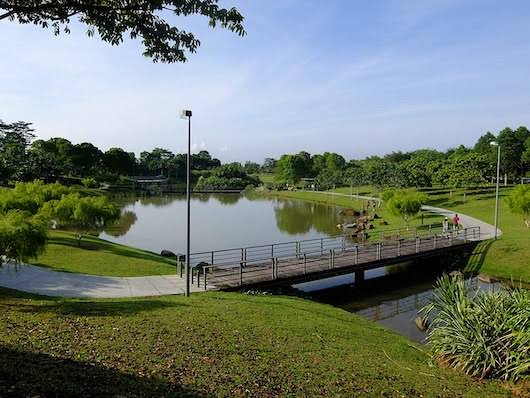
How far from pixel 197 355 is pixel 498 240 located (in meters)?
26.5

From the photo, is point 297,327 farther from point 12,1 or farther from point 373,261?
point 373,261

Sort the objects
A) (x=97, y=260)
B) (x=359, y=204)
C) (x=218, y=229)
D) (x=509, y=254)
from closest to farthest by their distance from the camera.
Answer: (x=97, y=260) < (x=509, y=254) < (x=218, y=229) < (x=359, y=204)

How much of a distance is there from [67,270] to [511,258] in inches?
943

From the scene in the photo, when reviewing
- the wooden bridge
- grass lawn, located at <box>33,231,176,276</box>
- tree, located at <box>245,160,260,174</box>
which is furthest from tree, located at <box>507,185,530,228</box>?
tree, located at <box>245,160,260,174</box>

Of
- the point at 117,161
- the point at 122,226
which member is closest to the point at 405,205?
the point at 122,226

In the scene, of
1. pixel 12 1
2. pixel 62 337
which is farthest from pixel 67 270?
pixel 12 1

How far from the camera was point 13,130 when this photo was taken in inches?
3976

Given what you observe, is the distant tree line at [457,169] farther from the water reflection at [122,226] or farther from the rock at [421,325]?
the rock at [421,325]

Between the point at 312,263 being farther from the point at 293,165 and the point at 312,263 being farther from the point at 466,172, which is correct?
the point at 293,165

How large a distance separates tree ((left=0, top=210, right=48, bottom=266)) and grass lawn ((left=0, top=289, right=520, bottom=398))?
1377 mm

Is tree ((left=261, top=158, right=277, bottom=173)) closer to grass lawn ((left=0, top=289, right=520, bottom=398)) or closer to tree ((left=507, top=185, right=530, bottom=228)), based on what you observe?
tree ((left=507, top=185, right=530, bottom=228))

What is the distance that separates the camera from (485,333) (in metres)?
9.80

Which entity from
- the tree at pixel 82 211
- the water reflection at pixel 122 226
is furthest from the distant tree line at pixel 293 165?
the tree at pixel 82 211

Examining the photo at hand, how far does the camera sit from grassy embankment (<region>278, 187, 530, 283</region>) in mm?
25375
